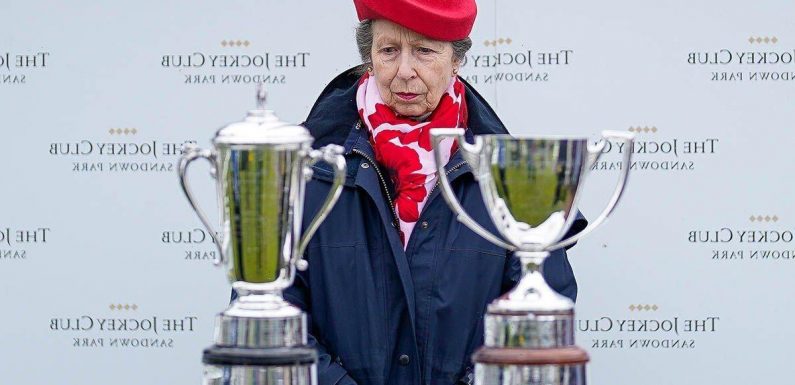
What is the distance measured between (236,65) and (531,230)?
1.81 m

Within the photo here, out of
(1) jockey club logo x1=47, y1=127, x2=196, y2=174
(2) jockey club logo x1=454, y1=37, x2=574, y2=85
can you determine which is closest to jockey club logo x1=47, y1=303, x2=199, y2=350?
(1) jockey club logo x1=47, y1=127, x2=196, y2=174

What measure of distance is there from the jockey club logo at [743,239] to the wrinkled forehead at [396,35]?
1.12 m

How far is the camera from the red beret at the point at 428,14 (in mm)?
2824

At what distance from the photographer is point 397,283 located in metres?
2.89

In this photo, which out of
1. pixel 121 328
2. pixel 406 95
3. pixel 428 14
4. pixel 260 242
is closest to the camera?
pixel 260 242

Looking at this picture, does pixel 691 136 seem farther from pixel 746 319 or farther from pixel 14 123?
pixel 14 123

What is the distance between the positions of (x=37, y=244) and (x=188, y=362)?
1.44ft

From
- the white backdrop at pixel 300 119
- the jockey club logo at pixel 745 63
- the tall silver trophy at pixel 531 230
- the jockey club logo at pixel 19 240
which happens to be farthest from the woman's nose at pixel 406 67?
the jockey club logo at pixel 19 240

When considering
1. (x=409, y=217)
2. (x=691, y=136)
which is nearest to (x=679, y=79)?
(x=691, y=136)

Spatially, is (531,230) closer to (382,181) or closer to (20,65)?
(382,181)

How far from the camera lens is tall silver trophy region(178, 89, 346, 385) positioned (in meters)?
2.06

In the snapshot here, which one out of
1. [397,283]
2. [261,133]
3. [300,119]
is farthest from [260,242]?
[300,119]

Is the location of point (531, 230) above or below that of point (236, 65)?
below

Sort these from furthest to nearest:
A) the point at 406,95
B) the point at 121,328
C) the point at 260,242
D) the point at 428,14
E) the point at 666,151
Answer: the point at 121,328
the point at 666,151
the point at 406,95
the point at 428,14
the point at 260,242
